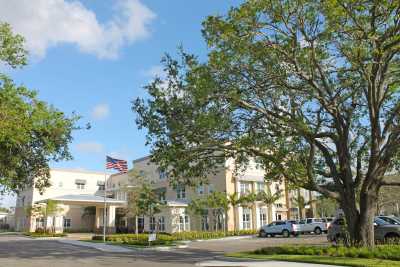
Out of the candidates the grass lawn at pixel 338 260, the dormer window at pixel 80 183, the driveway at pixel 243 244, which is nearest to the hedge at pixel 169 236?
the driveway at pixel 243 244

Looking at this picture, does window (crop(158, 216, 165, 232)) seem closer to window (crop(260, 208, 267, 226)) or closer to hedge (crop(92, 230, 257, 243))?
hedge (crop(92, 230, 257, 243))

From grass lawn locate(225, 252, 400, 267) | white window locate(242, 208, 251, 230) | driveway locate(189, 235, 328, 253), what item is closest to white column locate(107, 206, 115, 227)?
white window locate(242, 208, 251, 230)

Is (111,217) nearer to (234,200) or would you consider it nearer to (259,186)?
(259,186)

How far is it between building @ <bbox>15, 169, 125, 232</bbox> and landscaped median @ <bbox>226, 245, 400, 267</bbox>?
39.8 m

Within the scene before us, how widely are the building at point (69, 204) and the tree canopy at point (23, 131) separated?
3211 centimetres

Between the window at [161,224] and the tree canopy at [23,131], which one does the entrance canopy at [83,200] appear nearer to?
the window at [161,224]

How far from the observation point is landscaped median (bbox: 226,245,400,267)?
15.5m

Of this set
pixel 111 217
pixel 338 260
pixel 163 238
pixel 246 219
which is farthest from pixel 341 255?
pixel 111 217

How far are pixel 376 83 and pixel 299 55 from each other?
405 cm

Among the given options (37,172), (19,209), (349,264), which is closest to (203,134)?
(349,264)

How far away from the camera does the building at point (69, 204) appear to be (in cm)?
5731

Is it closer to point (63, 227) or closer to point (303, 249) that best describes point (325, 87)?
point (303, 249)

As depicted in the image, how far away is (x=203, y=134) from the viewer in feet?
64.7

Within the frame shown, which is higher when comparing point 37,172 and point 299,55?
point 299,55
